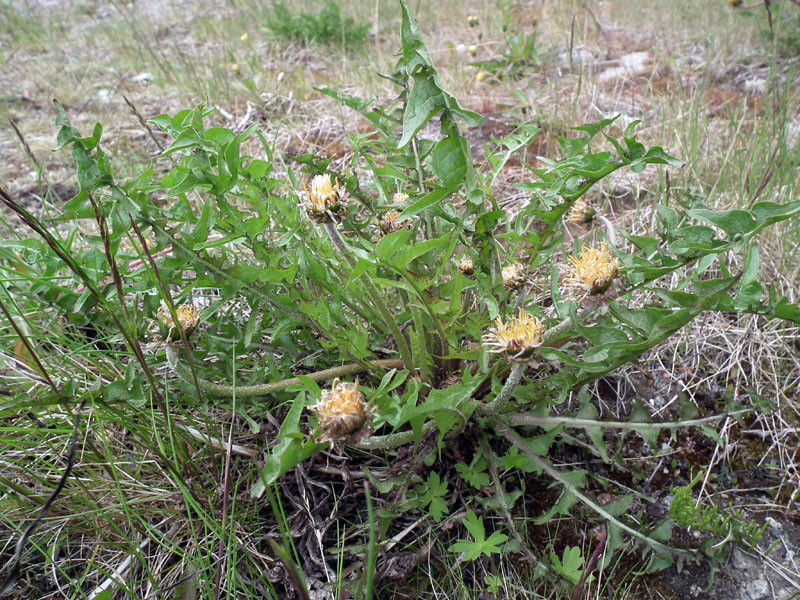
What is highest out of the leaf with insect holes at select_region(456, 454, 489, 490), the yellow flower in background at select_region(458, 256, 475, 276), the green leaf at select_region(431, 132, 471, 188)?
the green leaf at select_region(431, 132, 471, 188)

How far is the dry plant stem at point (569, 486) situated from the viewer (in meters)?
1.34

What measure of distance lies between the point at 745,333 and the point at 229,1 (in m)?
7.89

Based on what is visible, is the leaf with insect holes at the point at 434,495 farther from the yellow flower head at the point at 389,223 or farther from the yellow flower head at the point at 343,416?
the yellow flower head at the point at 389,223

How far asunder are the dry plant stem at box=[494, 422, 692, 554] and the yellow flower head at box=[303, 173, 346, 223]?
78 cm

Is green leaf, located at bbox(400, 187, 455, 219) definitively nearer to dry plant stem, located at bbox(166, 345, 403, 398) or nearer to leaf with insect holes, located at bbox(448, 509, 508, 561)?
dry plant stem, located at bbox(166, 345, 403, 398)

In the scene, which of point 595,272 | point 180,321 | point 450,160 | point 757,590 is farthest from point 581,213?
point 180,321

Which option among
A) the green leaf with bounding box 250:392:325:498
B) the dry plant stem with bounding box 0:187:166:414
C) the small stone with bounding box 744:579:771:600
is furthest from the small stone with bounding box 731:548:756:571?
the dry plant stem with bounding box 0:187:166:414

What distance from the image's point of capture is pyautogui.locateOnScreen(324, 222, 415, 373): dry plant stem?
1.36m

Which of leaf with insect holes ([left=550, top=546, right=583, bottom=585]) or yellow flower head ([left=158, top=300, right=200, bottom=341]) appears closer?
leaf with insect holes ([left=550, top=546, right=583, bottom=585])

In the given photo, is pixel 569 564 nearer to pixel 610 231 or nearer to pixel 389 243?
pixel 389 243

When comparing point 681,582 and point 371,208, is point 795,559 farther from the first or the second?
point 371,208

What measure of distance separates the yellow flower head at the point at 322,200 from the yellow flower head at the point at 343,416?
1.52 ft

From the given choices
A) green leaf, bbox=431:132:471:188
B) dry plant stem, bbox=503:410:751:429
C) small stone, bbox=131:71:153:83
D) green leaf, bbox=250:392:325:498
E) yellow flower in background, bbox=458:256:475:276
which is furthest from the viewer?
small stone, bbox=131:71:153:83

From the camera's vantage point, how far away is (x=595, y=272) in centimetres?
129
